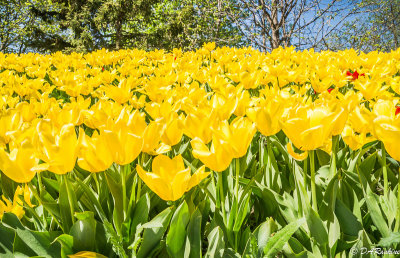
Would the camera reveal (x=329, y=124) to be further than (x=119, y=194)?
No

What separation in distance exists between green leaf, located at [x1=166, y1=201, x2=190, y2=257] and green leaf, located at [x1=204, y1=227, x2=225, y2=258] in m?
0.07

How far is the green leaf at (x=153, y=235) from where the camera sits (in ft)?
2.81

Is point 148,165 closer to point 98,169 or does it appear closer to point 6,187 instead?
point 98,169

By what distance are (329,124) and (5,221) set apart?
35.6 inches

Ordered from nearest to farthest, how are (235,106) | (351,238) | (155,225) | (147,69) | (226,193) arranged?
(155,225) < (351,238) < (226,193) < (235,106) < (147,69)

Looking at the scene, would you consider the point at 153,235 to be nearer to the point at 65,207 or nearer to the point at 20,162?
the point at 65,207

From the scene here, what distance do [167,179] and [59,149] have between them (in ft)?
0.91

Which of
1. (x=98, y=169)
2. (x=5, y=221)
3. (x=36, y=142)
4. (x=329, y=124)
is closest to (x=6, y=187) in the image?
(x=5, y=221)

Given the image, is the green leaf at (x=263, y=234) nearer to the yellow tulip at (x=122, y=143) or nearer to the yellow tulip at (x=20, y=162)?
the yellow tulip at (x=122, y=143)

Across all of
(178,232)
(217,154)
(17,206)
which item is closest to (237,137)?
(217,154)

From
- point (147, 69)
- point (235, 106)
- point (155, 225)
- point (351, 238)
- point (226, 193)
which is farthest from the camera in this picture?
point (147, 69)

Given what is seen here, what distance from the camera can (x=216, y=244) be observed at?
2.72ft

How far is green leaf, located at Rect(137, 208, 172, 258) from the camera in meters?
0.86

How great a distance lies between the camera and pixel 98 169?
2.80 ft
